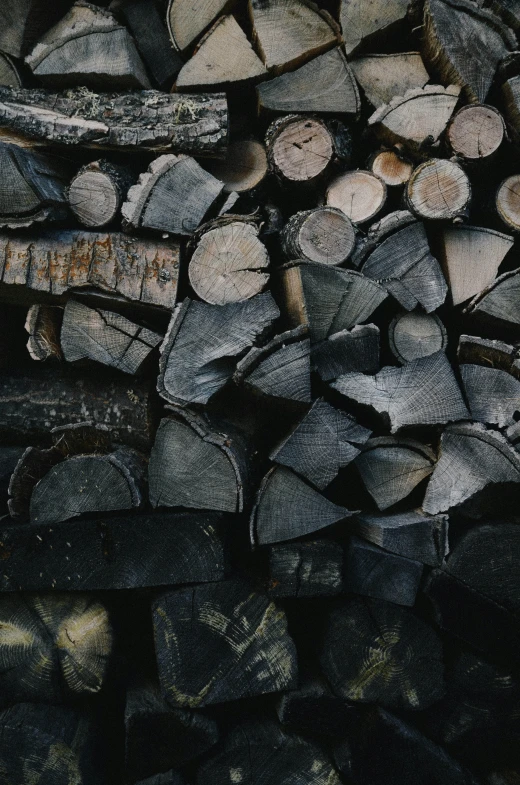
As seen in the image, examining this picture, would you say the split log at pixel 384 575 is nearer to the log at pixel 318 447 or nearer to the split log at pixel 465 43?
the log at pixel 318 447

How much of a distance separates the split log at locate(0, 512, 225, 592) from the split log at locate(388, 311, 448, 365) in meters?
0.85

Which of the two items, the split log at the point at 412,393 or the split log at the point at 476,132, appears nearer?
the split log at the point at 412,393

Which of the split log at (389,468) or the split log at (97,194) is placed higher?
the split log at (97,194)

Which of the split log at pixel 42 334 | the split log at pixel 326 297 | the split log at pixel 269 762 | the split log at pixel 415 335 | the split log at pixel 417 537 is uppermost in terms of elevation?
the split log at pixel 326 297

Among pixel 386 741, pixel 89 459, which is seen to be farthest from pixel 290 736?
pixel 89 459

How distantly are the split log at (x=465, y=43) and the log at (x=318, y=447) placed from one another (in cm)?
132

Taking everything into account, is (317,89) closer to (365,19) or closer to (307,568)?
(365,19)

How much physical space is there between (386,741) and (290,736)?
0.30 meters

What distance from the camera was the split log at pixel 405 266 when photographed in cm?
223

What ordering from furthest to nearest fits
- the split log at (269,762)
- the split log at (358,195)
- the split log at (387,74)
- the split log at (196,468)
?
1. the split log at (387,74)
2. the split log at (358,195)
3. the split log at (269,762)
4. the split log at (196,468)

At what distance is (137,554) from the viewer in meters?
2.01

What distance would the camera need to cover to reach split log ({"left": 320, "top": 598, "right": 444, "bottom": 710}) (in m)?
2.06

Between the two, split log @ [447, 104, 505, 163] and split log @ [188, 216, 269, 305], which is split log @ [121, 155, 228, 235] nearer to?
split log @ [188, 216, 269, 305]

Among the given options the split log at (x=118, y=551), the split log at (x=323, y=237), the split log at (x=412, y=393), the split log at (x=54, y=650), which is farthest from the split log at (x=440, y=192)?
the split log at (x=54, y=650)
